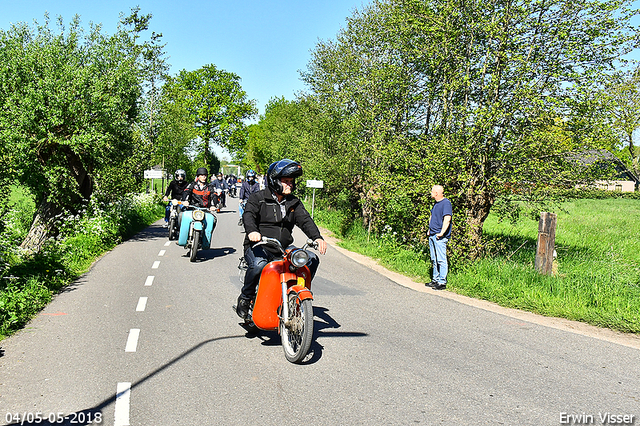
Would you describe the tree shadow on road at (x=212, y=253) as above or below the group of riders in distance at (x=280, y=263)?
below

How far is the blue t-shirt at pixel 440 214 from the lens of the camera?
9227mm

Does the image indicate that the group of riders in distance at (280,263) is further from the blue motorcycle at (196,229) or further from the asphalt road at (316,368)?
the blue motorcycle at (196,229)

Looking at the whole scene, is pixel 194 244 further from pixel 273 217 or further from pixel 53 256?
A: pixel 273 217

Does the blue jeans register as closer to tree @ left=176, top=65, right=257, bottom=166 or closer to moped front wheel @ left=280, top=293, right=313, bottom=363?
moped front wheel @ left=280, top=293, right=313, bottom=363

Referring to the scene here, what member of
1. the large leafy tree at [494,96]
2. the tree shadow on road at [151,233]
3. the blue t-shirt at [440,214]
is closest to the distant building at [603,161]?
the large leafy tree at [494,96]

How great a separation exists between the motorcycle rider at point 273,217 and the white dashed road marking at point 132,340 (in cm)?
122

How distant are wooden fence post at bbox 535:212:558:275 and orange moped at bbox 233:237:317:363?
5472 mm

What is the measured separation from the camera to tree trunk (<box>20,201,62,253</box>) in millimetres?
13553

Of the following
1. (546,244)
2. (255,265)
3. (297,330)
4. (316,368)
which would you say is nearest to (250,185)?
(546,244)

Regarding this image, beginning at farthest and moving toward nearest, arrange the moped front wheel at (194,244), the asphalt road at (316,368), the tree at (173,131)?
the tree at (173,131) < the moped front wheel at (194,244) < the asphalt road at (316,368)

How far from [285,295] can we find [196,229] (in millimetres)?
6547

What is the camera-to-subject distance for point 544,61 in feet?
32.0

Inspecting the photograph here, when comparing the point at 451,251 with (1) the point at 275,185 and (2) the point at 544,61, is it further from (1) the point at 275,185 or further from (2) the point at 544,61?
(1) the point at 275,185

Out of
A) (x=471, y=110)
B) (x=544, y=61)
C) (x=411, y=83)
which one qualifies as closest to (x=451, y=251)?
(x=471, y=110)
